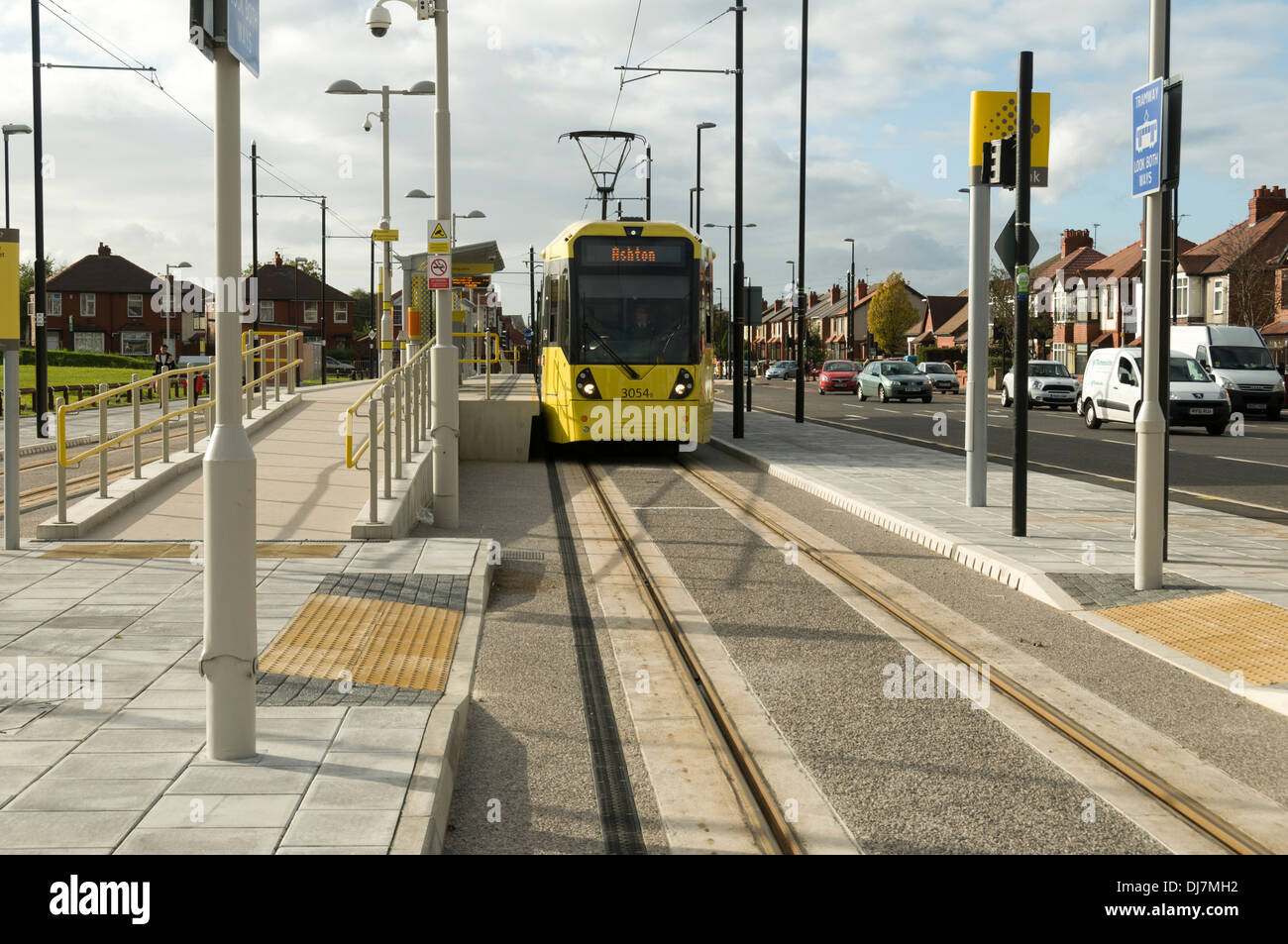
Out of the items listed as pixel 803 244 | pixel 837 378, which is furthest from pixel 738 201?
pixel 837 378

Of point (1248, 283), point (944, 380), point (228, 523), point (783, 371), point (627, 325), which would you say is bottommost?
point (228, 523)

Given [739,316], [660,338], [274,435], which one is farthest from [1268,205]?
[274,435]

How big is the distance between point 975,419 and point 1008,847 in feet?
31.1

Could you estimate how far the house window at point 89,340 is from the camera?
100 metres

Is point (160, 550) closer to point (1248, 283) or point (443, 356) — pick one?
point (443, 356)

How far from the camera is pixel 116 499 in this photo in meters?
11.8

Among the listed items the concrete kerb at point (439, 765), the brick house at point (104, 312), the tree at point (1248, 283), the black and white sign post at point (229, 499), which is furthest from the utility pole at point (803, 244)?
the brick house at point (104, 312)

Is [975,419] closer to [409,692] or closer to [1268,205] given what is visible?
[409,692]

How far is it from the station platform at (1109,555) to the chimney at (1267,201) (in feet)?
176

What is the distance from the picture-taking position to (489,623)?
862cm

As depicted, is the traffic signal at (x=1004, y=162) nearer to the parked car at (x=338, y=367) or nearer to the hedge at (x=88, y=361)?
the hedge at (x=88, y=361)

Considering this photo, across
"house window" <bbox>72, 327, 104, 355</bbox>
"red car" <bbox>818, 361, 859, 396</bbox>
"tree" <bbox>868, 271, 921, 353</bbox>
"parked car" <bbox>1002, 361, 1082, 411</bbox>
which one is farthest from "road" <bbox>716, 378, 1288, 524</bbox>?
"house window" <bbox>72, 327, 104, 355</bbox>

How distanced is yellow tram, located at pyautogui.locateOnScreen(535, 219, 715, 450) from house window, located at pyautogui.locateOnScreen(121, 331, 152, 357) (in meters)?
88.7

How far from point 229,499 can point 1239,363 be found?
3430cm
